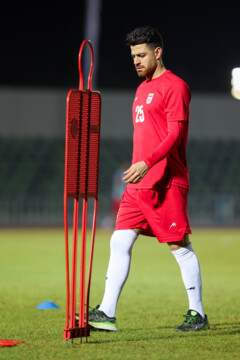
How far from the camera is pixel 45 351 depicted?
472 centimetres

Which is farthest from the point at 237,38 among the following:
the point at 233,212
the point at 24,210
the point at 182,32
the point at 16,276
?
the point at 16,276

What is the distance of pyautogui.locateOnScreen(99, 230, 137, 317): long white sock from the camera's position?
5613mm

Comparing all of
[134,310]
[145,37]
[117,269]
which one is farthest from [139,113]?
[134,310]

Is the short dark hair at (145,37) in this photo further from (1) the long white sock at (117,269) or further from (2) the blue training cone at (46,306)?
(2) the blue training cone at (46,306)

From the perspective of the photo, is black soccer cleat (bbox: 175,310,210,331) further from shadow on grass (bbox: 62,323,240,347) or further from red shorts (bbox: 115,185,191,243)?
red shorts (bbox: 115,185,191,243)

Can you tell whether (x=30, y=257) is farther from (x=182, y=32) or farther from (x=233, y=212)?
(x=182, y=32)

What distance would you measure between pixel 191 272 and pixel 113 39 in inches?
1145

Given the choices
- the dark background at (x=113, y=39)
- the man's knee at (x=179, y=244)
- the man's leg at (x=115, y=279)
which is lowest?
the man's leg at (x=115, y=279)

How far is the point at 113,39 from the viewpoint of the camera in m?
33.9

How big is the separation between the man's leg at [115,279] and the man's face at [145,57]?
125 cm

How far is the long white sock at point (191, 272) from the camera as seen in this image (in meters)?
5.69

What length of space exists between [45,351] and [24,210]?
22456mm

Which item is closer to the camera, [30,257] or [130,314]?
[130,314]

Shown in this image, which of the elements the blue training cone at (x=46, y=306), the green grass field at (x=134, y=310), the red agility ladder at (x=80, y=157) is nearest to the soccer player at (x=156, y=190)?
the green grass field at (x=134, y=310)
